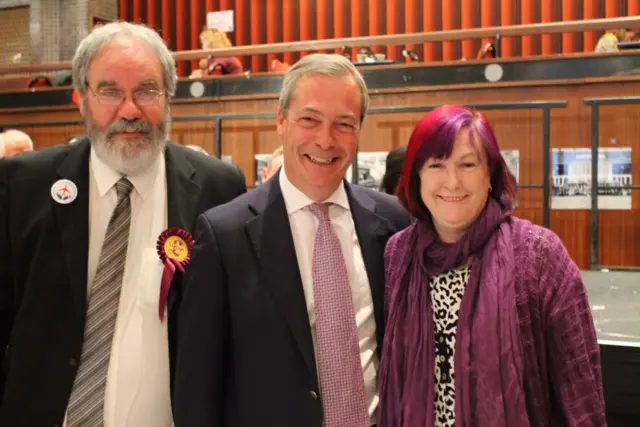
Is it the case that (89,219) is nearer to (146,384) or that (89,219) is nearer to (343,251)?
(146,384)

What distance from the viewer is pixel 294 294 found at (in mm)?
1652

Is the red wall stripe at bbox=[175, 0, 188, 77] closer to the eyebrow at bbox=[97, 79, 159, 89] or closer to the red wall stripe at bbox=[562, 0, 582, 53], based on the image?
the red wall stripe at bbox=[562, 0, 582, 53]

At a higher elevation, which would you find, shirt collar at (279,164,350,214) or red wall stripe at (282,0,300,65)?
red wall stripe at (282,0,300,65)

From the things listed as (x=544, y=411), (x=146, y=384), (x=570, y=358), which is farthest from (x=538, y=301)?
(x=146, y=384)

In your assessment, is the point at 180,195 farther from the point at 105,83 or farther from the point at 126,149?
the point at 105,83

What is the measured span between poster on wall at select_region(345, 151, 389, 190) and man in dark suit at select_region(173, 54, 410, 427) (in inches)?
148

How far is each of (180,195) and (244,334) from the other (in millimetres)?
505

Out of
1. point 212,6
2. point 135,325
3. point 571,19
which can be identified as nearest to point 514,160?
point 135,325

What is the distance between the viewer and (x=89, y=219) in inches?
73.1

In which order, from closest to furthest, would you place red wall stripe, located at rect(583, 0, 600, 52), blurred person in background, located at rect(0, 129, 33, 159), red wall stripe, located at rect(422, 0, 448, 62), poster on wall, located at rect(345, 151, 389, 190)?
1. blurred person in background, located at rect(0, 129, 33, 159)
2. poster on wall, located at rect(345, 151, 389, 190)
3. red wall stripe, located at rect(583, 0, 600, 52)
4. red wall stripe, located at rect(422, 0, 448, 62)

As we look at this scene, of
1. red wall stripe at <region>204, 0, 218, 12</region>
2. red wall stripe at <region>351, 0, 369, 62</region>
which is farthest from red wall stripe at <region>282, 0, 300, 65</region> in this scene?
red wall stripe at <region>204, 0, 218, 12</region>

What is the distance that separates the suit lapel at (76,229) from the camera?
1.77 meters

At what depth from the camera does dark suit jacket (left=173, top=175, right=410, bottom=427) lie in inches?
64.0

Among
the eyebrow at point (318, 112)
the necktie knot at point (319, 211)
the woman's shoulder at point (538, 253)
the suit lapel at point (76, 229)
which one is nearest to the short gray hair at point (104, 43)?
the suit lapel at point (76, 229)
